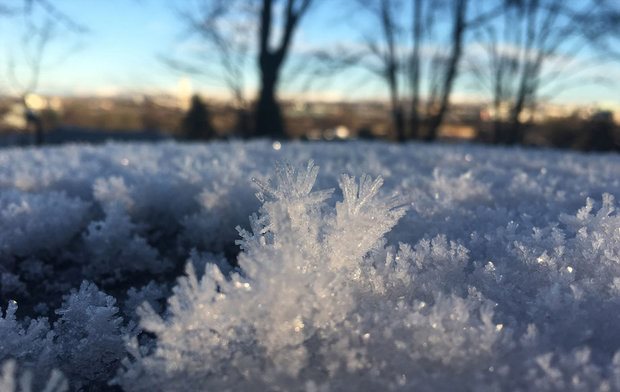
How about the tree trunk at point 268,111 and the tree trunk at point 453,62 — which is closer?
the tree trunk at point 268,111

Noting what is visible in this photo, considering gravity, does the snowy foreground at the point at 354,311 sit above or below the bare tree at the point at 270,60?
below

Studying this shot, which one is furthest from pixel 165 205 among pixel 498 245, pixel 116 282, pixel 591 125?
pixel 591 125

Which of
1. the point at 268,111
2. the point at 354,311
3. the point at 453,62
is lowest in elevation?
the point at 354,311

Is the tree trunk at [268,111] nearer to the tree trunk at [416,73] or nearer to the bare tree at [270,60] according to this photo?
the bare tree at [270,60]

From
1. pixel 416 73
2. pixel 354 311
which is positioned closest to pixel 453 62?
pixel 416 73

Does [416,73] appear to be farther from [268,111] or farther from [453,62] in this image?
[268,111]

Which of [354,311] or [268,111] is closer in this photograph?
[354,311]

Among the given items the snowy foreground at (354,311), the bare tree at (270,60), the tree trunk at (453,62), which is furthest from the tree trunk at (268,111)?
the snowy foreground at (354,311)

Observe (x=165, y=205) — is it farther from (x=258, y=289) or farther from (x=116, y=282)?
(x=258, y=289)

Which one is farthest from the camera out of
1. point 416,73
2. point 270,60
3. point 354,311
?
point 416,73

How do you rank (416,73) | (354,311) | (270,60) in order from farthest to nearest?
(416,73) → (270,60) → (354,311)
